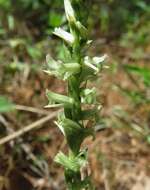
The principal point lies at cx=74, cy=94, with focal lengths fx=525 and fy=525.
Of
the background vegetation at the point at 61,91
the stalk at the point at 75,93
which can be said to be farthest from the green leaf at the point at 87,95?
the background vegetation at the point at 61,91

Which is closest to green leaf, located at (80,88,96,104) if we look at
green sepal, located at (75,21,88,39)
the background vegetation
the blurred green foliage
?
green sepal, located at (75,21,88,39)

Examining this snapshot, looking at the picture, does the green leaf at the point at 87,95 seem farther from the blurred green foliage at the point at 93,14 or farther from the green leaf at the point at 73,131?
the blurred green foliage at the point at 93,14

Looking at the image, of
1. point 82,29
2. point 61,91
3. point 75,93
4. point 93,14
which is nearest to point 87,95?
point 75,93

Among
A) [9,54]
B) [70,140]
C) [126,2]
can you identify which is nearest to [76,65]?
[70,140]

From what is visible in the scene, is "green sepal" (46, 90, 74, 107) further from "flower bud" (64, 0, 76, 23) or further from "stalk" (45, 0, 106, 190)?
"flower bud" (64, 0, 76, 23)

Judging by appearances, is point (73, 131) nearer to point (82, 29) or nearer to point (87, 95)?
point (87, 95)

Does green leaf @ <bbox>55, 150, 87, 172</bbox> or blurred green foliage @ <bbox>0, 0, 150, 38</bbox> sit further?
blurred green foliage @ <bbox>0, 0, 150, 38</bbox>

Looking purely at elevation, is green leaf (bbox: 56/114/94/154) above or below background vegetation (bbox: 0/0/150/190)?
above
